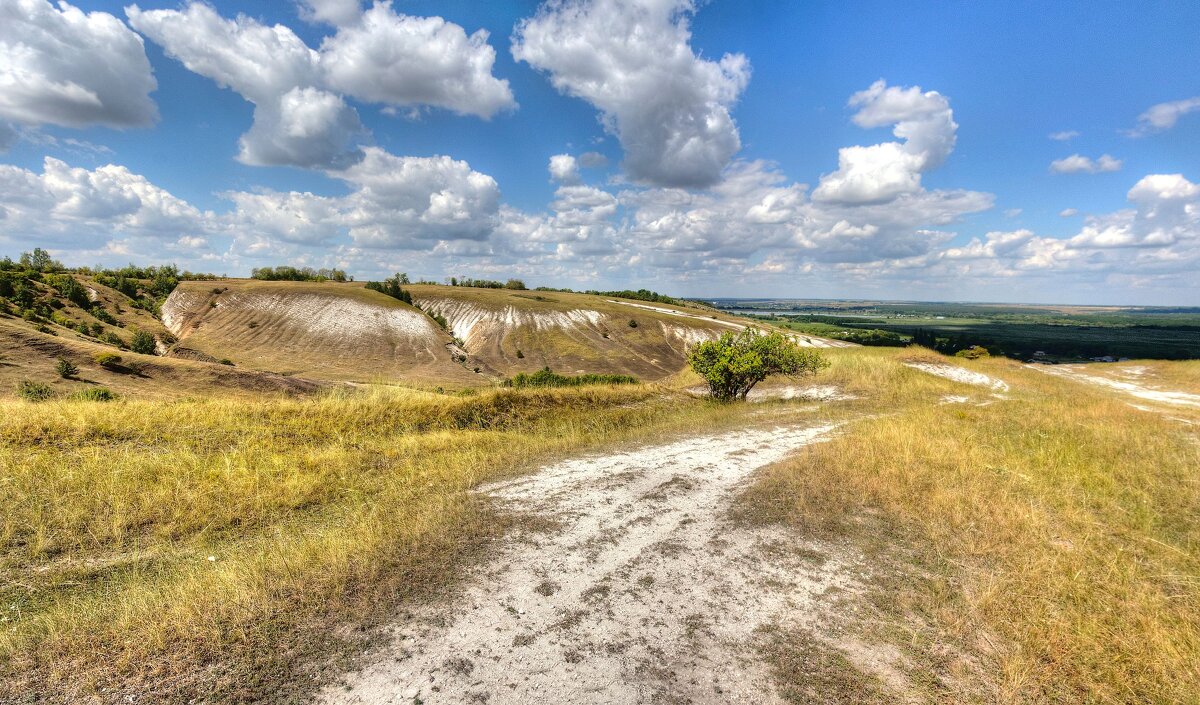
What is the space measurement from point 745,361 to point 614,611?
17884mm

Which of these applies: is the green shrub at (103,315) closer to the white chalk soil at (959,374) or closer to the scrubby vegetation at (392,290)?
the scrubby vegetation at (392,290)

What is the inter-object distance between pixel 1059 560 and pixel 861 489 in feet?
9.19

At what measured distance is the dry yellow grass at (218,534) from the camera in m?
4.14

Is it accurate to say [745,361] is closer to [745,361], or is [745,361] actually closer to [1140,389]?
[745,361]

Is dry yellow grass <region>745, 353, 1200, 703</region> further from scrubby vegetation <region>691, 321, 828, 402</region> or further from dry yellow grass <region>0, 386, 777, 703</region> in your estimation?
scrubby vegetation <region>691, 321, 828, 402</region>

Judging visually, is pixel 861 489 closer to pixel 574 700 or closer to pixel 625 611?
pixel 625 611

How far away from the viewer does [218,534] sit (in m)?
7.11

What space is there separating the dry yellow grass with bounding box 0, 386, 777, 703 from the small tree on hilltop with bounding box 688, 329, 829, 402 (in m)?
9.58

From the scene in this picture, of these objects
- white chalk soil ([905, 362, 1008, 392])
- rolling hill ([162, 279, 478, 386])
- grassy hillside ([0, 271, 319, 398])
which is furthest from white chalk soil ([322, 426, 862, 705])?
rolling hill ([162, 279, 478, 386])

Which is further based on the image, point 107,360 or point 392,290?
point 392,290

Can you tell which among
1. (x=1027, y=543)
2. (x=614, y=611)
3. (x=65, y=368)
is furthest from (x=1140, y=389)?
(x=65, y=368)

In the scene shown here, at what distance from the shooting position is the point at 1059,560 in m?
5.82

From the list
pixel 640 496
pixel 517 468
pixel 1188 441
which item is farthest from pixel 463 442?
pixel 1188 441

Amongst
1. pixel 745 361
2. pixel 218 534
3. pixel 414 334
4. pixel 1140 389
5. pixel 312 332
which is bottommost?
pixel 1140 389
